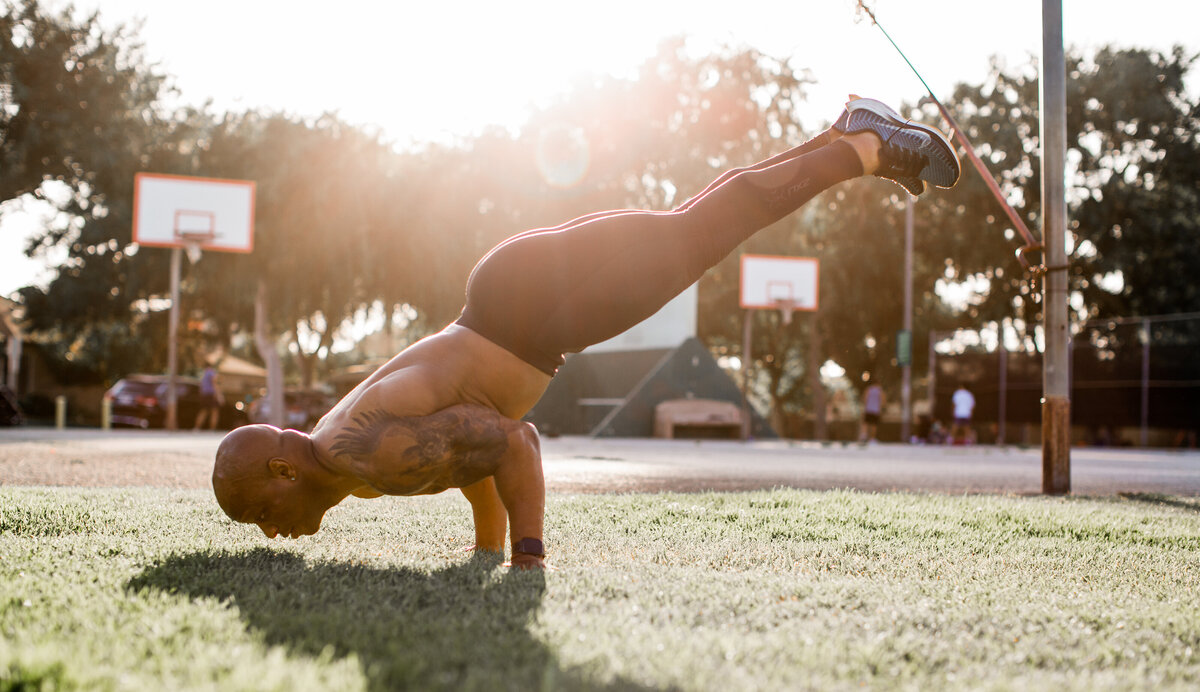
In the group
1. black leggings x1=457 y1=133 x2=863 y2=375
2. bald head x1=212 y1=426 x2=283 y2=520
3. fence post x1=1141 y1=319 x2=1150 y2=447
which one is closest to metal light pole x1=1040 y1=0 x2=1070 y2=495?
black leggings x1=457 y1=133 x2=863 y2=375

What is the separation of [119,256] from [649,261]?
2637 centimetres

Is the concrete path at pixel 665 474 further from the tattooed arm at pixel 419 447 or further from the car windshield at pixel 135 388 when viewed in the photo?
the car windshield at pixel 135 388

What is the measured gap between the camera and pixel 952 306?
33.9 meters

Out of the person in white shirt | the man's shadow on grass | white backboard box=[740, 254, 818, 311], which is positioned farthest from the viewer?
white backboard box=[740, 254, 818, 311]

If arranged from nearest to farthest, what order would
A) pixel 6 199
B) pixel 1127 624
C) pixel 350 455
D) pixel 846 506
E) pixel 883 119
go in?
pixel 1127 624
pixel 350 455
pixel 883 119
pixel 846 506
pixel 6 199

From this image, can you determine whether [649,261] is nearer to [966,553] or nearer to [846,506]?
[966,553]

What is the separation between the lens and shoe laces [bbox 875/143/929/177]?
3854 mm

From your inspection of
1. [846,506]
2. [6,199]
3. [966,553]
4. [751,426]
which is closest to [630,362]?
[751,426]

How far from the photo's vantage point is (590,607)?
2283 millimetres

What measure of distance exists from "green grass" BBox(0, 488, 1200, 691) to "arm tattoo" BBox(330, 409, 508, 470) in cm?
35

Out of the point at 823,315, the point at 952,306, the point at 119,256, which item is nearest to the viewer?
the point at 119,256

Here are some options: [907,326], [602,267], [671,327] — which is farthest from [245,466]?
[907,326]

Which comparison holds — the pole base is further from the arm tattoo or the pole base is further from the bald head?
the bald head

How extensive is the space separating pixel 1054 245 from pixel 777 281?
17245mm
